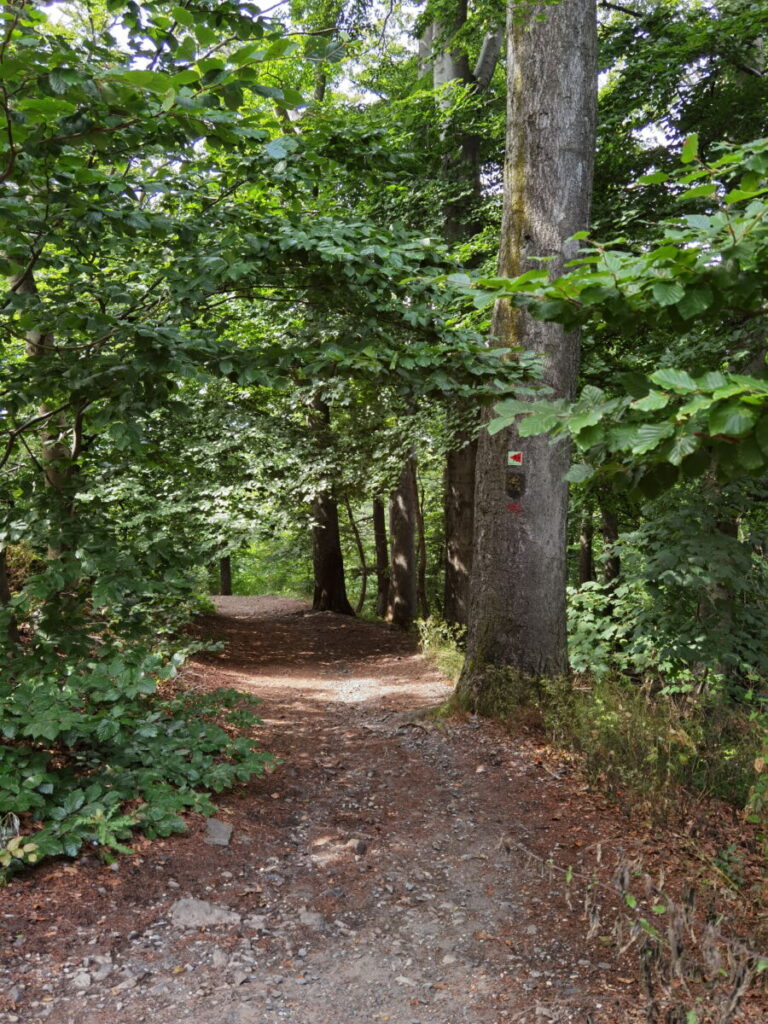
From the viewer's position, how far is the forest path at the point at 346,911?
9.53 ft

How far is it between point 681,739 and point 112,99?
4.88 m

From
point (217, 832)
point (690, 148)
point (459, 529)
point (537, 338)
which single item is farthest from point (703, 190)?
point (459, 529)

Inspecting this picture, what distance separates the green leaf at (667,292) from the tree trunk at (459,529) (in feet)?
28.9

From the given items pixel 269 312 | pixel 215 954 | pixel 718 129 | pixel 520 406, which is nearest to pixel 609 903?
pixel 215 954

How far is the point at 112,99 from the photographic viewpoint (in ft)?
8.59

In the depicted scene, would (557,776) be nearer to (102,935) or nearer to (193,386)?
(102,935)

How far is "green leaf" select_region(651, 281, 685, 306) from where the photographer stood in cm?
193

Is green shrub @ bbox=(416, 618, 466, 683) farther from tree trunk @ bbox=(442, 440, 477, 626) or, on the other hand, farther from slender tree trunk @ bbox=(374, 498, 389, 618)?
slender tree trunk @ bbox=(374, 498, 389, 618)

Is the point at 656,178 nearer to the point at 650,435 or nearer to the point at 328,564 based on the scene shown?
the point at 650,435

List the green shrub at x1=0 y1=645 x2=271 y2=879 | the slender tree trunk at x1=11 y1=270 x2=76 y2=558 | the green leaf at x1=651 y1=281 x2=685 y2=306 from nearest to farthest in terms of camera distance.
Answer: the green leaf at x1=651 y1=281 x2=685 y2=306 → the green shrub at x1=0 y1=645 x2=271 y2=879 → the slender tree trunk at x1=11 y1=270 x2=76 y2=558

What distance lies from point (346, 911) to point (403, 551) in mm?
11117

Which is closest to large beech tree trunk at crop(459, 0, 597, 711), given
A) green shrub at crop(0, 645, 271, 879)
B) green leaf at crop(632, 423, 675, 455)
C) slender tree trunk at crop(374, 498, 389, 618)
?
green shrub at crop(0, 645, 271, 879)

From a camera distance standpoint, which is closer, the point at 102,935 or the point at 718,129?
the point at 102,935

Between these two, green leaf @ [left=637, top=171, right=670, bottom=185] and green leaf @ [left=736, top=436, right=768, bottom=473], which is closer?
green leaf @ [left=736, top=436, right=768, bottom=473]
